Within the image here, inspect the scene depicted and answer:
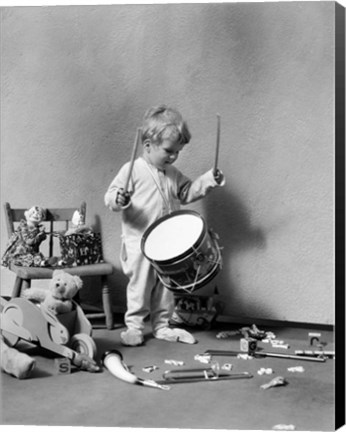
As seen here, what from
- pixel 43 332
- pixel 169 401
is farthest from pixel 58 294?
pixel 169 401

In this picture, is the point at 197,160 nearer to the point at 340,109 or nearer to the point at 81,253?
the point at 81,253

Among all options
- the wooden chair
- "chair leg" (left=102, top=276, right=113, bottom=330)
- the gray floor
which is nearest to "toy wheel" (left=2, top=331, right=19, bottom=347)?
the gray floor

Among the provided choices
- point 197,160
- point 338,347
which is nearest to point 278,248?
point 197,160

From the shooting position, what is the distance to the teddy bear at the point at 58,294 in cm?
229

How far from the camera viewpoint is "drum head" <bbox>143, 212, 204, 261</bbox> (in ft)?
7.42

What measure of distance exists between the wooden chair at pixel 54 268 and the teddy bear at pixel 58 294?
5.7 inches

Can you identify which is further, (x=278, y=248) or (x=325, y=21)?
(x=278, y=248)

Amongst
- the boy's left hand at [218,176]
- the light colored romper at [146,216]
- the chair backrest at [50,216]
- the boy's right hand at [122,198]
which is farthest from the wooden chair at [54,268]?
the boy's left hand at [218,176]

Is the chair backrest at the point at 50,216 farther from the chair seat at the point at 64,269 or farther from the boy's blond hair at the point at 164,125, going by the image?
the boy's blond hair at the point at 164,125

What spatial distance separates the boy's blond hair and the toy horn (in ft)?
2.34

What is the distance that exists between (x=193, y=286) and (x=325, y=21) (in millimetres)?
896

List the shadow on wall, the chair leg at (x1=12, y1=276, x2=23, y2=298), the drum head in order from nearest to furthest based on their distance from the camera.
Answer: the drum head → the chair leg at (x1=12, y1=276, x2=23, y2=298) → the shadow on wall

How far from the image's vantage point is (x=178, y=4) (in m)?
2.12

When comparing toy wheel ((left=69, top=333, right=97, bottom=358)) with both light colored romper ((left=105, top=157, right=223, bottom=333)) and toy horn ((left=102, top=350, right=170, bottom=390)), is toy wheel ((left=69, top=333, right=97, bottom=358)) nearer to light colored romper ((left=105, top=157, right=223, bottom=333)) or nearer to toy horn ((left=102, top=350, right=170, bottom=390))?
toy horn ((left=102, top=350, right=170, bottom=390))
